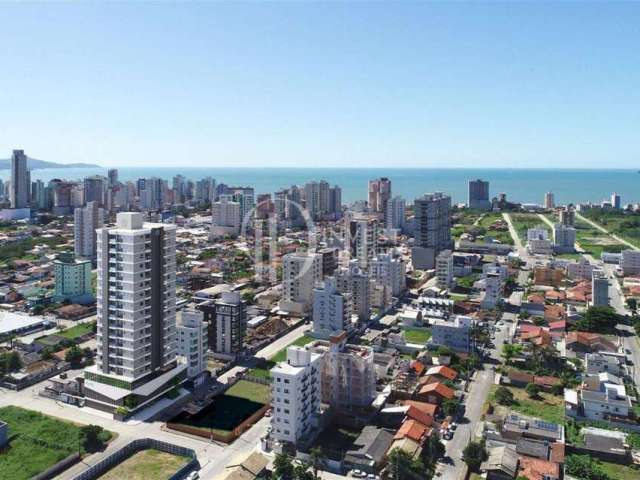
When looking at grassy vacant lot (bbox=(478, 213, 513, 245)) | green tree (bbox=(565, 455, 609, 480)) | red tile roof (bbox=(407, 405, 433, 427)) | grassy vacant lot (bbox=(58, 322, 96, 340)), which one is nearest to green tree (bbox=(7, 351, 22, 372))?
grassy vacant lot (bbox=(58, 322, 96, 340))

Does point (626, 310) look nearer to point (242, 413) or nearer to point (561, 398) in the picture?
point (561, 398)

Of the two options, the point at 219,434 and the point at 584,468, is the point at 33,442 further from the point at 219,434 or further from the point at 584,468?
the point at 584,468

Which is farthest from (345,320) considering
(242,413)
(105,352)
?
(105,352)

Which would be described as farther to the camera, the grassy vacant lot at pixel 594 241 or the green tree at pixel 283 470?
the grassy vacant lot at pixel 594 241

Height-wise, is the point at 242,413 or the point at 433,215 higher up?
the point at 433,215

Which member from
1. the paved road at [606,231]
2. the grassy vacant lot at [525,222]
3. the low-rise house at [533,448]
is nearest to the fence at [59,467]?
the low-rise house at [533,448]

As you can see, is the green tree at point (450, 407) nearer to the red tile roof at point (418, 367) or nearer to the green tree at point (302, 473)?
the red tile roof at point (418, 367)

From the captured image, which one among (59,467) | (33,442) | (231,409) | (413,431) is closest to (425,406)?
(413,431)
